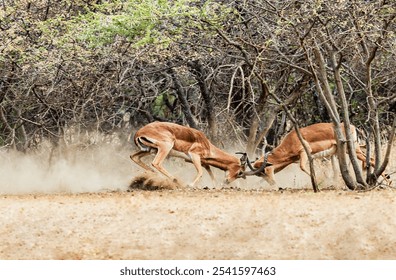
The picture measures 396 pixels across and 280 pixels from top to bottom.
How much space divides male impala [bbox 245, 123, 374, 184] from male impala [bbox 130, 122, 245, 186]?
1.69 feet

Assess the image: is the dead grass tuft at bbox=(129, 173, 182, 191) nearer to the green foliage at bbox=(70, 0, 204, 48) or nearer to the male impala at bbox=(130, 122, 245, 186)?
the male impala at bbox=(130, 122, 245, 186)

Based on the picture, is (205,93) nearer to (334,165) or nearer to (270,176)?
(270,176)

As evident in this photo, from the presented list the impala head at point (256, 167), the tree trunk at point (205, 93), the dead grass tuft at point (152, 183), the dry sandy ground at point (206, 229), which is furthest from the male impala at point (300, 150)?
the dry sandy ground at point (206, 229)

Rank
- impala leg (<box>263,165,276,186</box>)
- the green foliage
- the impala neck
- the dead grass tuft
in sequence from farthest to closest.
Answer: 1. the impala neck
2. impala leg (<box>263,165,276,186</box>)
3. the dead grass tuft
4. the green foliage

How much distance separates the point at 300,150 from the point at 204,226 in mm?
7243

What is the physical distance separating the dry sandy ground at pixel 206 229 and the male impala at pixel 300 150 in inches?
180

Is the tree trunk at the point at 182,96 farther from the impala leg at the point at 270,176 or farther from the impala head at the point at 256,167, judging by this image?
the impala leg at the point at 270,176

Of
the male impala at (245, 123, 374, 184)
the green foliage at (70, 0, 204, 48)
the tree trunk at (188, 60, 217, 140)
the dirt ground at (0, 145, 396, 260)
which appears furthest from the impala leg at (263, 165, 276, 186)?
the green foliage at (70, 0, 204, 48)

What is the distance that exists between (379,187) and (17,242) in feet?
21.9

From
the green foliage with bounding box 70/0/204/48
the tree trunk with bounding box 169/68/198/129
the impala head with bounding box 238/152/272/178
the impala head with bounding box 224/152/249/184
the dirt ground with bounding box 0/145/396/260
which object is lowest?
the impala head with bounding box 224/152/249/184

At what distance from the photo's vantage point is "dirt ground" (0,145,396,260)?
35.7 feet

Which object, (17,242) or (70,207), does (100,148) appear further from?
(17,242)

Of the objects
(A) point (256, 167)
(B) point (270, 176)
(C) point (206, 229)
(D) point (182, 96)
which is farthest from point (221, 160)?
(C) point (206, 229)

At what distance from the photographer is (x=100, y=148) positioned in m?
23.3
